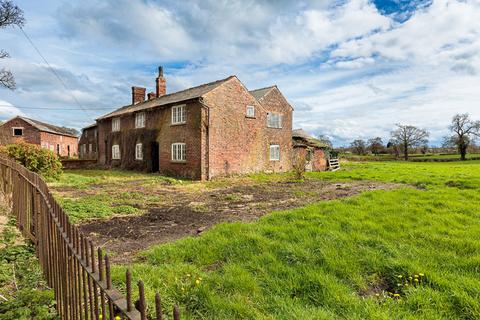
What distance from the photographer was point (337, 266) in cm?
473

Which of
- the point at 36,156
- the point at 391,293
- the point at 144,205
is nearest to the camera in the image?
the point at 391,293

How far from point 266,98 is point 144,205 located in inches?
735

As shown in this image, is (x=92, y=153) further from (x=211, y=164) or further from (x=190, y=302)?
(x=190, y=302)

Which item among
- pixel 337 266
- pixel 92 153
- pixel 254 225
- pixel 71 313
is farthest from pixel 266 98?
pixel 92 153

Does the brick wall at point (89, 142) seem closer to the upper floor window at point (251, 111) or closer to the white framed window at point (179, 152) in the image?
the white framed window at point (179, 152)

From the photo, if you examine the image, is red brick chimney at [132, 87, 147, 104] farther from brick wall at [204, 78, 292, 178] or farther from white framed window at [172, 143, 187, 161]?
brick wall at [204, 78, 292, 178]

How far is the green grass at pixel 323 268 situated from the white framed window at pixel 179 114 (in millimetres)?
16011

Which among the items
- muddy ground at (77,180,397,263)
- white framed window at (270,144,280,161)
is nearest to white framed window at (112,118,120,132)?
white framed window at (270,144,280,161)

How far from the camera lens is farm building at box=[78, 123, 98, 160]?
134 ft

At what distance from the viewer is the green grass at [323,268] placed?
3.67 metres

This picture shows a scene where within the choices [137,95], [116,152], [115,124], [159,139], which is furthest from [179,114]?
[137,95]

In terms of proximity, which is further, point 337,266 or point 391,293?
point 337,266

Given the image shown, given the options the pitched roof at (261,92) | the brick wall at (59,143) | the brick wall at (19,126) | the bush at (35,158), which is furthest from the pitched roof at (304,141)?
the brick wall at (19,126)

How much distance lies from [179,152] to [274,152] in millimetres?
9421
